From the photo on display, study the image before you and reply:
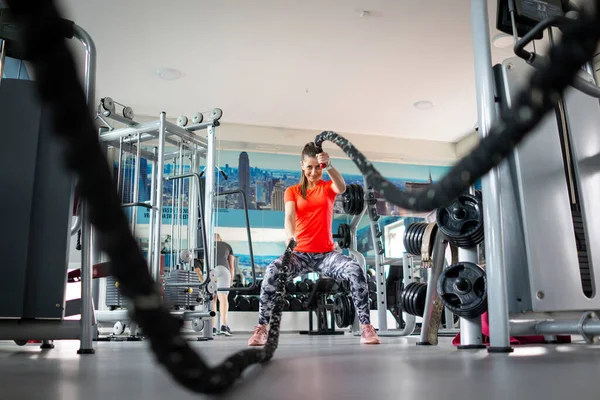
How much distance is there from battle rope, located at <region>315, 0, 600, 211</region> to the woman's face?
7.60 feet

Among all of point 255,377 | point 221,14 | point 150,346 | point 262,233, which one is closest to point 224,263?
point 262,233

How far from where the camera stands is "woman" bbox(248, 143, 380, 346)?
2.73 m

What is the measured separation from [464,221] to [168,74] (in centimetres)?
550

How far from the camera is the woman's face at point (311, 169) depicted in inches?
116

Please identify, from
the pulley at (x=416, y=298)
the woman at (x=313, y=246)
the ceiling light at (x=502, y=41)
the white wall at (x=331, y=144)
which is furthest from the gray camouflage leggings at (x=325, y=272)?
the white wall at (x=331, y=144)

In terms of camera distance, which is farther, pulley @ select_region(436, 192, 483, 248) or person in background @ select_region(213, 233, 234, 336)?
person in background @ select_region(213, 233, 234, 336)

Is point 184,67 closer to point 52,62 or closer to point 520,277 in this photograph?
point 520,277

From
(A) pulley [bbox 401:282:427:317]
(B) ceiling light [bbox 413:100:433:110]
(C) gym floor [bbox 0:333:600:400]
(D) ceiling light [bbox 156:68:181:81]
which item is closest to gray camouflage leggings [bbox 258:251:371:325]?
(A) pulley [bbox 401:282:427:317]

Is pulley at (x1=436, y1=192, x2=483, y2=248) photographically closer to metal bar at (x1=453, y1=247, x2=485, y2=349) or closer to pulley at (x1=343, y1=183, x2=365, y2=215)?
metal bar at (x1=453, y1=247, x2=485, y2=349)

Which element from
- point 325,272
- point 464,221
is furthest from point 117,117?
point 464,221

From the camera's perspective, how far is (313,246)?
289cm

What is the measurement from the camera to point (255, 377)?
39.6 inches

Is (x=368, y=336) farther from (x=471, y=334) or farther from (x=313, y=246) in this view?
A: (x=471, y=334)

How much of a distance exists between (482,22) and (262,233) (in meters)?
6.79
